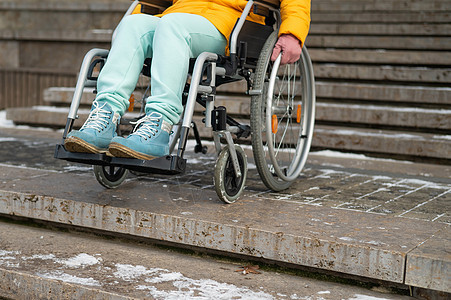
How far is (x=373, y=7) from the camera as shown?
19.9 ft

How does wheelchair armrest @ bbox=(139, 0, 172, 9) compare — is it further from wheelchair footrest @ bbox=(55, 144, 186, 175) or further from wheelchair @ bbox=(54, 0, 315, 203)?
wheelchair footrest @ bbox=(55, 144, 186, 175)

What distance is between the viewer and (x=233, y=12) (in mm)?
2512

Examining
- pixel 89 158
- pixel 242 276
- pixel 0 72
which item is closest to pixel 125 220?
pixel 89 158

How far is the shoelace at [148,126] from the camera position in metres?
2.14

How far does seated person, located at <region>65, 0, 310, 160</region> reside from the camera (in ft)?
6.98

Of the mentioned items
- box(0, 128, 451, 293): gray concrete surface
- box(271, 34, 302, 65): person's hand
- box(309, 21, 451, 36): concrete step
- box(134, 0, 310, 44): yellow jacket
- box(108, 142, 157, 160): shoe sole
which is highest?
box(309, 21, 451, 36): concrete step

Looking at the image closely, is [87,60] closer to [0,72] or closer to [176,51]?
[176,51]

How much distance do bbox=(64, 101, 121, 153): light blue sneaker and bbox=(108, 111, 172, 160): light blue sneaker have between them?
0.08m

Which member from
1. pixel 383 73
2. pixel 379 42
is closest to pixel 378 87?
pixel 383 73

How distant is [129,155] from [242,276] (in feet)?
1.76

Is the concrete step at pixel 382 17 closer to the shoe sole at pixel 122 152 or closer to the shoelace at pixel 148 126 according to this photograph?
the shoelace at pixel 148 126

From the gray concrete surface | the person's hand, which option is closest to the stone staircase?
the gray concrete surface

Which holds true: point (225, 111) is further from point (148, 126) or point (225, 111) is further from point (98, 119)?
point (98, 119)

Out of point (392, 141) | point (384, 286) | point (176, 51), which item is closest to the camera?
point (384, 286)
